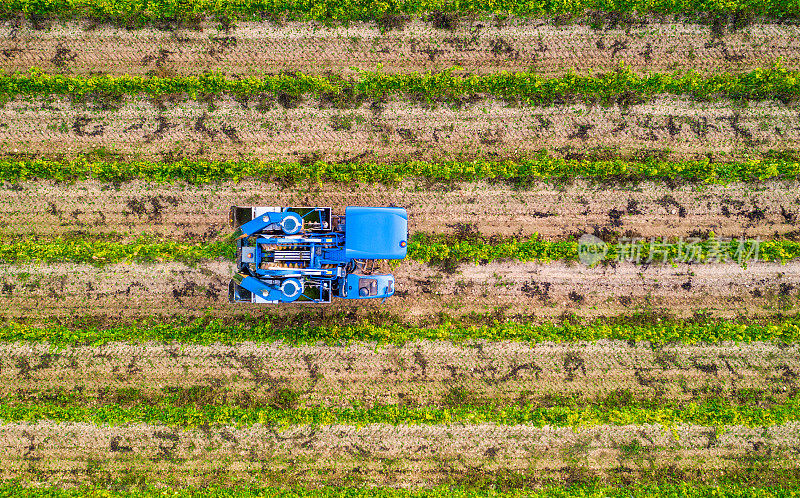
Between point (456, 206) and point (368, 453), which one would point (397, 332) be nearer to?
point (368, 453)

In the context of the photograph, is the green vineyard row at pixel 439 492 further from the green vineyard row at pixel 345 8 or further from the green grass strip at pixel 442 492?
the green vineyard row at pixel 345 8

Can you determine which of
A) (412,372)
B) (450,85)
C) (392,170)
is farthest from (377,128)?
(412,372)

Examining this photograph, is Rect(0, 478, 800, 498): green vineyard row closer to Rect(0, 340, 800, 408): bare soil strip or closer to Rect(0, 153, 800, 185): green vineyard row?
Rect(0, 340, 800, 408): bare soil strip

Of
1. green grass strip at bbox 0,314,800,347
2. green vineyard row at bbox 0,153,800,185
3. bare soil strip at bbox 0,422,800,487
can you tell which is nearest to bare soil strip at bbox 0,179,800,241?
green vineyard row at bbox 0,153,800,185

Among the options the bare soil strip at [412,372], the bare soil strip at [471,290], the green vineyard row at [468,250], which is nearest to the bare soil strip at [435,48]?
the green vineyard row at [468,250]

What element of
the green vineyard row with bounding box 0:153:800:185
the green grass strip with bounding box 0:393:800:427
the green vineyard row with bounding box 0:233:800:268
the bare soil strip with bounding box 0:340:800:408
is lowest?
the green grass strip with bounding box 0:393:800:427

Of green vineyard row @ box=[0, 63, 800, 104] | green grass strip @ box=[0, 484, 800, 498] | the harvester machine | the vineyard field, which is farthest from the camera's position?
green vineyard row @ box=[0, 63, 800, 104]

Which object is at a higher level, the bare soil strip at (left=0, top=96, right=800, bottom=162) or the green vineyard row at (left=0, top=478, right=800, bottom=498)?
the bare soil strip at (left=0, top=96, right=800, bottom=162)
